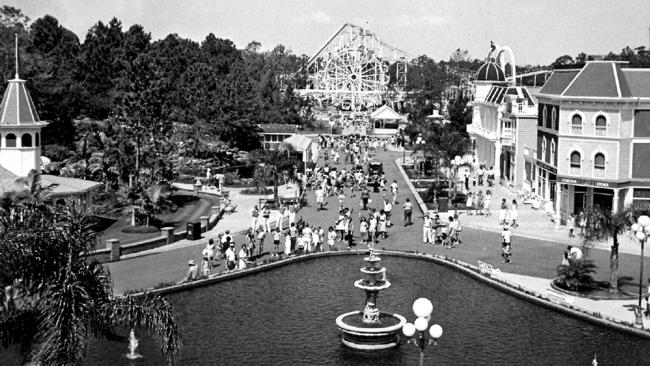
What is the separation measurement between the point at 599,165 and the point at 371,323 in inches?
960

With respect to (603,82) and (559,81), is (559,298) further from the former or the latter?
(559,81)

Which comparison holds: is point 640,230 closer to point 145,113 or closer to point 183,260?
point 183,260

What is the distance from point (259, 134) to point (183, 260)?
44902mm

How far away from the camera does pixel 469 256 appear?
38.8m

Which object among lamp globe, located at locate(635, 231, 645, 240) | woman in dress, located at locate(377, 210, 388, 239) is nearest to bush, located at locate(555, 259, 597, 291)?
lamp globe, located at locate(635, 231, 645, 240)

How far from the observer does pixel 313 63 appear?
7328 inches

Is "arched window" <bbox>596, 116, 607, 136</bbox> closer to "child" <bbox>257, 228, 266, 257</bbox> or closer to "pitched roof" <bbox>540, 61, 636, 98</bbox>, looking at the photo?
"pitched roof" <bbox>540, 61, 636, 98</bbox>

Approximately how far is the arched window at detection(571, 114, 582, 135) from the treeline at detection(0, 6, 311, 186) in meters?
24.0

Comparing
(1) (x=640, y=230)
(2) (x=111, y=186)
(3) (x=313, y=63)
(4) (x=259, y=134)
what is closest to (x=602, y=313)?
(1) (x=640, y=230)

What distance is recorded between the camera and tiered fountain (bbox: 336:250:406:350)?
1017 inches

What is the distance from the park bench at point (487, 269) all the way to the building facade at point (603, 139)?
499 inches

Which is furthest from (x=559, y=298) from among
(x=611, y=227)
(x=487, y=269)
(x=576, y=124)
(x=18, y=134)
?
(x=18, y=134)

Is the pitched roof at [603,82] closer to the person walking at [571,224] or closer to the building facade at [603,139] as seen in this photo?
the building facade at [603,139]

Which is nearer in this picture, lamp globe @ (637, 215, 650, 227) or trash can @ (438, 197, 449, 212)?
lamp globe @ (637, 215, 650, 227)
